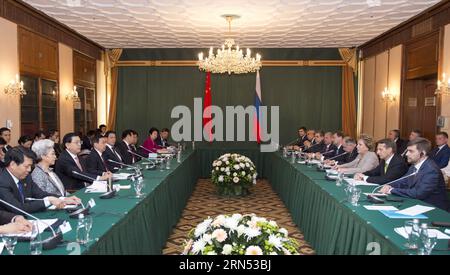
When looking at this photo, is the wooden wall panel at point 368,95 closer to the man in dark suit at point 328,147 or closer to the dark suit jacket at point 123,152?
the man in dark suit at point 328,147

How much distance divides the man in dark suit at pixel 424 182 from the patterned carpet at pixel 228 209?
1.19 meters

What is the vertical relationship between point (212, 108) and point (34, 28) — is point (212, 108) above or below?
below

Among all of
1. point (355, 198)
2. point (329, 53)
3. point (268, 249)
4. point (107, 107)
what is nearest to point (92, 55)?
point (107, 107)

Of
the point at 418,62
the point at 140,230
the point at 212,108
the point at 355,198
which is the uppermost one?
the point at 418,62

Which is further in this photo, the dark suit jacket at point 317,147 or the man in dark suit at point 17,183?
the dark suit jacket at point 317,147

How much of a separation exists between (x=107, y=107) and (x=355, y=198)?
850cm

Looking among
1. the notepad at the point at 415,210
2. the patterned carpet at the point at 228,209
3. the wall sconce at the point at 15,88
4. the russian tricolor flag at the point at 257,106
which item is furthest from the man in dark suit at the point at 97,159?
the russian tricolor flag at the point at 257,106

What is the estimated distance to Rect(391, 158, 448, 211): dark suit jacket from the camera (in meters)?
3.48

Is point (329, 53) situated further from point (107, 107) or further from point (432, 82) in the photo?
point (107, 107)

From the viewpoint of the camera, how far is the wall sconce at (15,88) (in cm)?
608

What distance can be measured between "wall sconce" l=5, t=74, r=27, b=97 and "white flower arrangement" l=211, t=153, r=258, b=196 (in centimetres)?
319

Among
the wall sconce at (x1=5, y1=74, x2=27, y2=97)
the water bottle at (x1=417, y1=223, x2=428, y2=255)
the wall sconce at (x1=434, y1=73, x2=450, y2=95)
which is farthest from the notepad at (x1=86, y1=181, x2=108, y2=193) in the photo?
the wall sconce at (x1=434, y1=73, x2=450, y2=95)
